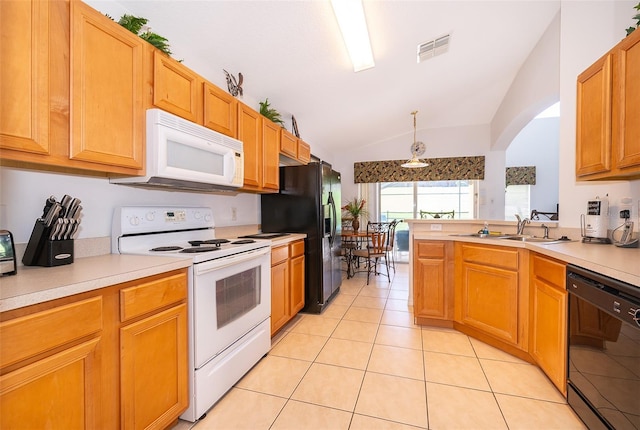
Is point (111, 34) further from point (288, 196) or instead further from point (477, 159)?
point (477, 159)

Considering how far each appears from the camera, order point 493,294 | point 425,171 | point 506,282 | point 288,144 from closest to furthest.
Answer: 1. point 506,282
2. point 493,294
3. point 288,144
4. point 425,171

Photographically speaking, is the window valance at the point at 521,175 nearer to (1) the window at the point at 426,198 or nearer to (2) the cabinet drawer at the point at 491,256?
(1) the window at the point at 426,198

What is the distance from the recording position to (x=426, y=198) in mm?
6020

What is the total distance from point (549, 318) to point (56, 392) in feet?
8.18

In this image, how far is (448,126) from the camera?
18.8ft

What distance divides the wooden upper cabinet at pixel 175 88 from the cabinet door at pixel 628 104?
2556mm

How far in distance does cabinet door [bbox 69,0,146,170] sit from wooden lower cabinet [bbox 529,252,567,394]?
8.25 feet

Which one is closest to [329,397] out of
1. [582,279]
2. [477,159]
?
[582,279]

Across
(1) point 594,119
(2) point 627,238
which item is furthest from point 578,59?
(2) point 627,238

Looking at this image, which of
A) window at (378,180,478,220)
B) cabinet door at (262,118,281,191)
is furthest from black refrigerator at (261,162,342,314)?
window at (378,180,478,220)

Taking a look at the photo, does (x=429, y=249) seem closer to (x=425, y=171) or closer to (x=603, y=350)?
(x=603, y=350)

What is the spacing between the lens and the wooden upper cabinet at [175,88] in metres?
1.58

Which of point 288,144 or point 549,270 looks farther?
Result: point 288,144

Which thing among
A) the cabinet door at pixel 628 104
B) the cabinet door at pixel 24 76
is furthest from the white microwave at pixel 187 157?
the cabinet door at pixel 628 104
